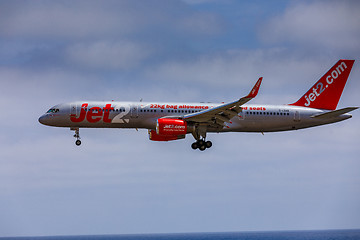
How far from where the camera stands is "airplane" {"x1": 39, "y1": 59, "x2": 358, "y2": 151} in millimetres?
60469

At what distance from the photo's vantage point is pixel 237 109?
6012cm

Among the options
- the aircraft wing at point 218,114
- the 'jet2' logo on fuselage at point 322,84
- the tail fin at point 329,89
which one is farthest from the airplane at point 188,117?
the 'jet2' logo on fuselage at point 322,84

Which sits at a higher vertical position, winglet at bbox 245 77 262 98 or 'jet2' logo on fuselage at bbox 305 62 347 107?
'jet2' logo on fuselage at bbox 305 62 347 107

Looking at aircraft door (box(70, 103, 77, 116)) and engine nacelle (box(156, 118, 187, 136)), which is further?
aircraft door (box(70, 103, 77, 116))

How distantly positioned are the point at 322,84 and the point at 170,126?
20564 mm

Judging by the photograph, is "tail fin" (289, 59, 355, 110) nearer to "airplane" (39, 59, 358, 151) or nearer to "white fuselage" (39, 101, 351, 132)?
"airplane" (39, 59, 358, 151)

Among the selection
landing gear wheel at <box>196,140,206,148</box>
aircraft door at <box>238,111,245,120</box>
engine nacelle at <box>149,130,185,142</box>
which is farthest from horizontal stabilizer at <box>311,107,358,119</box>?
engine nacelle at <box>149,130,185,142</box>

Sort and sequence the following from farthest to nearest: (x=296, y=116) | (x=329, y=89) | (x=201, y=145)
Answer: (x=329, y=89) < (x=296, y=116) < (x=201, y=145)

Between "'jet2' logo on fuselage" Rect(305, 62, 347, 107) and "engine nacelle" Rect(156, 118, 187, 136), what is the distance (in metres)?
15.8

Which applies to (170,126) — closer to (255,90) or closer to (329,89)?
(255,90)

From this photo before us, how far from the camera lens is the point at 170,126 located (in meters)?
59.4

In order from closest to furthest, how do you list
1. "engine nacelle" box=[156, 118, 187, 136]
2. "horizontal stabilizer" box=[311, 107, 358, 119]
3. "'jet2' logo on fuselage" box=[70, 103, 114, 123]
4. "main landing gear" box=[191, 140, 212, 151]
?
"engine nacelle" box=[156, 118, 187, 136], "'jet2' logo on fuselage" box=[70, 103, 114, 123], "horizontal stabilizer" box=[311, 107, 358, 119], "main landing gear" box=[191, 140, 212, 151]

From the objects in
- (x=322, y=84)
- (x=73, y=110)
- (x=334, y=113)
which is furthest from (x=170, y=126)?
(x=322, y=84)

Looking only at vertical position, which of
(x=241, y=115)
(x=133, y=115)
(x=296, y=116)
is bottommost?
(x=133, y=115)
